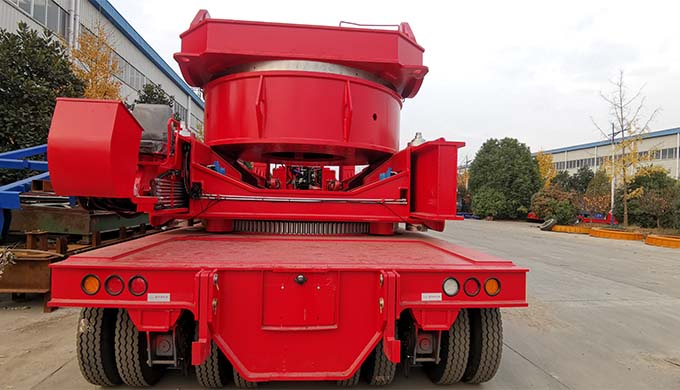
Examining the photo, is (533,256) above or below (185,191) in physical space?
below

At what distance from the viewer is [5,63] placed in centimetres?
750

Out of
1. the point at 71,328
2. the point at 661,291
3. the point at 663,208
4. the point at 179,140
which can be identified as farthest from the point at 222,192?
the point at 663,208

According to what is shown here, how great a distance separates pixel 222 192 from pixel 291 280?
4.56 ft

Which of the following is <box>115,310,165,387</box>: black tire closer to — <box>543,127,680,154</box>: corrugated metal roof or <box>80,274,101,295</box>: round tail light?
<box>80,274,101,295</box>: round tail light

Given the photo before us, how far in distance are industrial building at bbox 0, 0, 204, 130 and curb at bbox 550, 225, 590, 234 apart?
65.5 feet

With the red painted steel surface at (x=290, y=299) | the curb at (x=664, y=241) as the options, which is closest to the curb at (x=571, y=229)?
the curb at (x=664, y=241)

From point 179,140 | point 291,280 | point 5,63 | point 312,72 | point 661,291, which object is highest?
point 5,63

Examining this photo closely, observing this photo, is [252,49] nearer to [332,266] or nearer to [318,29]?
[318,29]

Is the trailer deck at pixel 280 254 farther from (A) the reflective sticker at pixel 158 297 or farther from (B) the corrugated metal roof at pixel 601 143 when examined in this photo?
(B) the corrugated metal roof at pixel 601 143

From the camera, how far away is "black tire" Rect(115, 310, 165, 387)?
2.54 m

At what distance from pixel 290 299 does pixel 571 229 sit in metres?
22.9

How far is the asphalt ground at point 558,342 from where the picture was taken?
3139 millimetres

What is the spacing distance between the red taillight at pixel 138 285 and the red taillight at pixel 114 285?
0.05 meters

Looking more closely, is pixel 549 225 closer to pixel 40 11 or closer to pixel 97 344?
pixel 97 344
